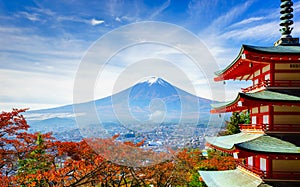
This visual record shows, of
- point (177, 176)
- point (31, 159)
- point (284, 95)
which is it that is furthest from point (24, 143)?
point (284, 95)

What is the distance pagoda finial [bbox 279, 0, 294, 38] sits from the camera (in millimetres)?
8367

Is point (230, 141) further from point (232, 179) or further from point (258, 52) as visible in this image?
point (258, 52)

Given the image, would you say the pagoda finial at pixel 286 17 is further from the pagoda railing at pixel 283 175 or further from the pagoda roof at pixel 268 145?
the pagoda railing at pixel 283 175

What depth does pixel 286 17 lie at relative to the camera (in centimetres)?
842

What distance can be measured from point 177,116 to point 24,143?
9.79 metres

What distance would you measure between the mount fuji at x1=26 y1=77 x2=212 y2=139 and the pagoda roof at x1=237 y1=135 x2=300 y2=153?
562 cm

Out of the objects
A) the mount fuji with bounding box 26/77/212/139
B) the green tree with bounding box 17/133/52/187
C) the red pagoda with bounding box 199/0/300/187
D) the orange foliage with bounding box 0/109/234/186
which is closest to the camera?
the red pagoda with bounding box 199/0/300/187

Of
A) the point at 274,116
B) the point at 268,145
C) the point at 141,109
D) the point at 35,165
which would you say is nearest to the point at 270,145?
the point at 268,145

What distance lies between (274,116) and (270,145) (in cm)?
101

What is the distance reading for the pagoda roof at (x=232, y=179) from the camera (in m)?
7.39

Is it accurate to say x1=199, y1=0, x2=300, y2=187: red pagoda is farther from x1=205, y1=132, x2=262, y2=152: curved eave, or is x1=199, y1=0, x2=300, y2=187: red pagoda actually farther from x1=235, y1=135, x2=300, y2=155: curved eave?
x1=205, y1=132, x2=262, y2=152: curved eave

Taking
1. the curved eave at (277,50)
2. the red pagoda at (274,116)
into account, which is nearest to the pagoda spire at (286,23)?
the red pagoda at (274,116)

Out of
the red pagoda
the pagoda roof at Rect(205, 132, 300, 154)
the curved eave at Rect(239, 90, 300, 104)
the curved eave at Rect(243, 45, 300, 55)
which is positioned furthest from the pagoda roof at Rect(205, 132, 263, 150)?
the curved eave at Rect(243, 45, 300, 55)

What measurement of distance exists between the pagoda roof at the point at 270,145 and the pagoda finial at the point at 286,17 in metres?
3.57
